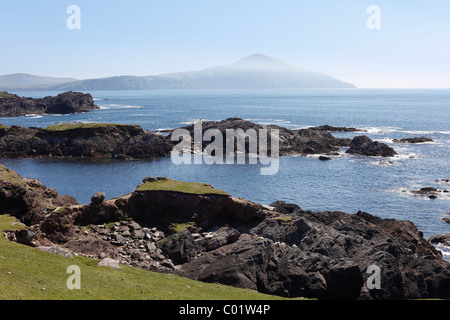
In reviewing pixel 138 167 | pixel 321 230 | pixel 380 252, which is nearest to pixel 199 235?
pixel 321 230

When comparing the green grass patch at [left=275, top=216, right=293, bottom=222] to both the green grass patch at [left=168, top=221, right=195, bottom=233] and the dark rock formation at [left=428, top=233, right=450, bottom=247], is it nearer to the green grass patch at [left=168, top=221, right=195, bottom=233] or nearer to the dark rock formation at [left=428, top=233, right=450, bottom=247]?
the green grass patch at [left=168, top=221, right=195, bottom=233]

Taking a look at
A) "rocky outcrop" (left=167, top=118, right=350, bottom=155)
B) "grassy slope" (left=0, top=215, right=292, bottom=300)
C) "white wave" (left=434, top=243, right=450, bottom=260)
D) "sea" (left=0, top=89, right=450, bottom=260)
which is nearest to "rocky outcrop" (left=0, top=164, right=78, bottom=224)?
"grassy slope" (left=0, top=215, right=292, bottom=300)

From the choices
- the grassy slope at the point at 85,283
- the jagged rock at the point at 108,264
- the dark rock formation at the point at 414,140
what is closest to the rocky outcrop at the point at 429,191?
the grassy slope at the point at 85,283

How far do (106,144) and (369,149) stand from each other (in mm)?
74011

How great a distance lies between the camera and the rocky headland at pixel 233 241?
101ft

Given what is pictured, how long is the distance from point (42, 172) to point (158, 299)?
240ft

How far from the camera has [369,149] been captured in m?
106

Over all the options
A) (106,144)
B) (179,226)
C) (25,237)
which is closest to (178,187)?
(179,226)

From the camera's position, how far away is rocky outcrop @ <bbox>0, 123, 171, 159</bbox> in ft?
344

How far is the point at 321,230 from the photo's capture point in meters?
38.1

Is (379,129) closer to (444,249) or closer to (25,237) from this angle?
(444,249)

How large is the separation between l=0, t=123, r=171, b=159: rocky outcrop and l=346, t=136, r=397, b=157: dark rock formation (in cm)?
5323

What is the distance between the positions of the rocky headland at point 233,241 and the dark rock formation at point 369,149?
5743 cm

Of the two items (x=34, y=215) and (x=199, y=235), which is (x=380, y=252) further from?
(x=34, y=215)
